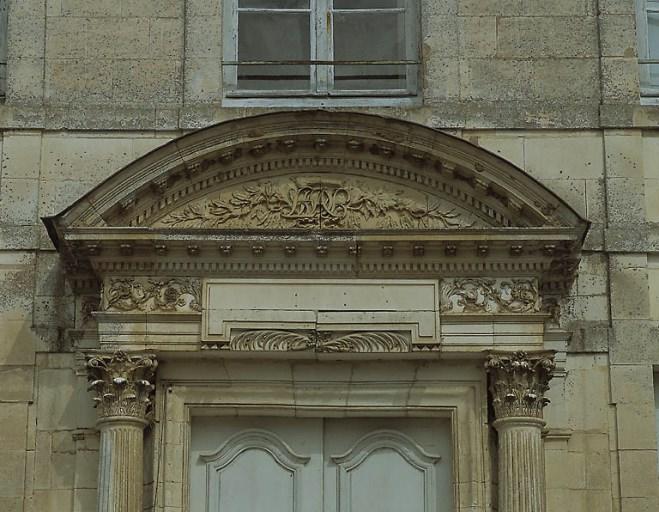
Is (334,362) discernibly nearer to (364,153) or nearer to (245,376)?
(245,376)

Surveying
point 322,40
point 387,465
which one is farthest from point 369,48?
point 387,465

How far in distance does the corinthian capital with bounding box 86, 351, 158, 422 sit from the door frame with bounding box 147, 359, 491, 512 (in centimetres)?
20

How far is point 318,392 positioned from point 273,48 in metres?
2.45

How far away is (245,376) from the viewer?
10430 millimetres

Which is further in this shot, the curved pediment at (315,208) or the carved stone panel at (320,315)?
the curved pediment at (315,208)

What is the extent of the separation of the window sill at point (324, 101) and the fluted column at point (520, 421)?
2002 mm

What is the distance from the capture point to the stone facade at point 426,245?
10.3 m

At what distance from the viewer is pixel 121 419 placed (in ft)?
33.1

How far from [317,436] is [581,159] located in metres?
2.43

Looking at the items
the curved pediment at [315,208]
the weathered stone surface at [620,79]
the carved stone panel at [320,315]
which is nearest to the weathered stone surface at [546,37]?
the weathered stone surface at [620,79]

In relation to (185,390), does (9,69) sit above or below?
above

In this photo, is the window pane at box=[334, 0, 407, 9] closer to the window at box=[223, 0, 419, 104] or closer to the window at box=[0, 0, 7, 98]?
the window at box=[223, 0, 419, 104]

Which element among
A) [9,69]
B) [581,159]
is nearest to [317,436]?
[581,159]

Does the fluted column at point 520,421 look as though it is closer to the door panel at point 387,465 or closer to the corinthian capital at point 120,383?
the door panel at point 387,465
